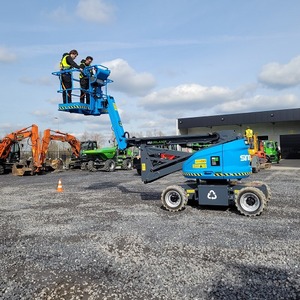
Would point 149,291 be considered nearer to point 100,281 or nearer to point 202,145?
point 100,281

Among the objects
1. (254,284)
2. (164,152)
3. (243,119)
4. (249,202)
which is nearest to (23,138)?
(164,152)

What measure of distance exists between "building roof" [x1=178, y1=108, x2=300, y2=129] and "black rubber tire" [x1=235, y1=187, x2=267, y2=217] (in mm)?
32661

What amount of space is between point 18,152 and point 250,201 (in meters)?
21.0

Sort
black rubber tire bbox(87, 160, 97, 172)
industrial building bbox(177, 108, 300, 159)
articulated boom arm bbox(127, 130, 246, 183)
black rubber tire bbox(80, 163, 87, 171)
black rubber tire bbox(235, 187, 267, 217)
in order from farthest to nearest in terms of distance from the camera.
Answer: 1. industrial building bbox(177, 108, 300, 159)
2. black rubber tire bbox(80, 163, 87, 171)
3. black rubber tire bbox(87, 160, 97, 172)
4. articulated boom arm bbox(127, 130, 246, 183)
5. black rubber tire bbox(235, 187, 267, 217)

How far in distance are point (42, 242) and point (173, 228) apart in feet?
8.70

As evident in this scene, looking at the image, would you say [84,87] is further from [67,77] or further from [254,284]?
[254,284]

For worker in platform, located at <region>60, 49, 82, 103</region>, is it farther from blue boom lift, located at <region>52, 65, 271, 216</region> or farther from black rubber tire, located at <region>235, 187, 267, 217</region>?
black rubber tire, located at <region>235, 187, 267, 217</region>

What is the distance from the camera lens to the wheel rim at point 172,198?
27.9ft

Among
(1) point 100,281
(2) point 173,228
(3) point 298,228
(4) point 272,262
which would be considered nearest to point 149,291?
(1) point 100,281

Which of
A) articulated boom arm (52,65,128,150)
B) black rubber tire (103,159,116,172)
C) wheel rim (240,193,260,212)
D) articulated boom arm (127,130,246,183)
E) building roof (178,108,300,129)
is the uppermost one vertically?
building roof (178,108,300,129)

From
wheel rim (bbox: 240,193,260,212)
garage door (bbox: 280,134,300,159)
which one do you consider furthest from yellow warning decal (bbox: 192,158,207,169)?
garage door (bbox: 280,134,300,159)

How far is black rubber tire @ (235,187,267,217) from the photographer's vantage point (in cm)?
762

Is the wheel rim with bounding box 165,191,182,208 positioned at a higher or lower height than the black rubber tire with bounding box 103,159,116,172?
lower

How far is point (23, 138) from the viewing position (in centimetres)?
2327
